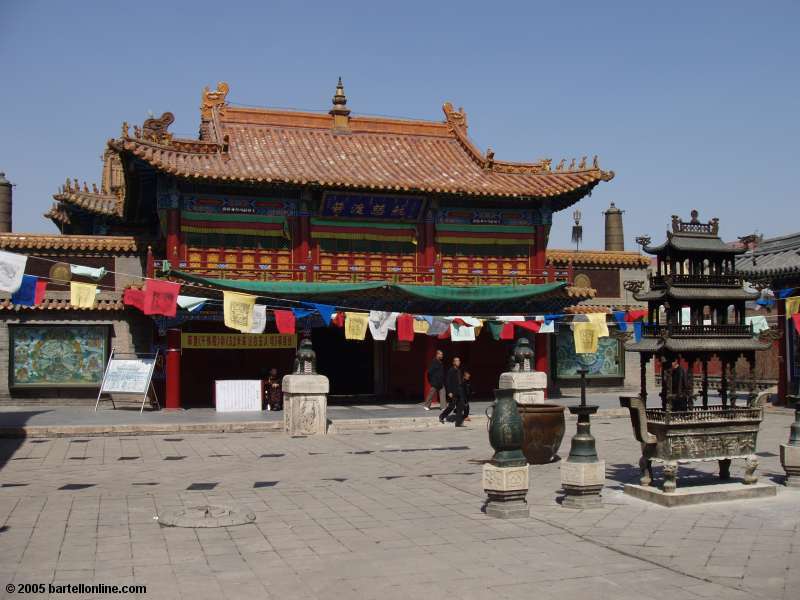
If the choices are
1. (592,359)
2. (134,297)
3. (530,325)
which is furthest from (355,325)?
(592,359)

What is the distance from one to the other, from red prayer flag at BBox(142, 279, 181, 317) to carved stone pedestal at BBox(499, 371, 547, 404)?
837 centimetres

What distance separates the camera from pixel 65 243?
81.5 ft

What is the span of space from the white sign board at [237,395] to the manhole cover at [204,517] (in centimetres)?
1240

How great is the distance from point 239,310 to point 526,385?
291 inches

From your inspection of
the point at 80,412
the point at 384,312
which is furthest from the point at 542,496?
the point at 80,412

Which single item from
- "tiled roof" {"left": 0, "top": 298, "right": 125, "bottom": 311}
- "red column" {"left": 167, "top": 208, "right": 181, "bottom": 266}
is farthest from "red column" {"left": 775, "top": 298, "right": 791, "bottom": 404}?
"tiled roof" {"left": 0, "top": 298, "right": 125, "bottom": 311}

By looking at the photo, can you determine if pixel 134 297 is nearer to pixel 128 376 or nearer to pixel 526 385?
pixel 128 376

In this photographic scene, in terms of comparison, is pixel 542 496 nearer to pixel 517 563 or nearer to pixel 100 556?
pixel 517 563

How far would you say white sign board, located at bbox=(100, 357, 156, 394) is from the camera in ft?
73.3

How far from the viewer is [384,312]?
74.9 ft

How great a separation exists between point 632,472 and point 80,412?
14.5 meters

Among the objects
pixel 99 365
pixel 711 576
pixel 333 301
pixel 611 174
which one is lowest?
pixel 711 576

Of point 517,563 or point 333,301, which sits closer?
point 517,563

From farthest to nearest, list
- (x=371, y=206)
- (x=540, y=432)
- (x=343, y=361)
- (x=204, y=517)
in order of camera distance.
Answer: (x=343, y=361) < (x=371, y=206) < (x=540, y=432) < (x=204, y=517)
